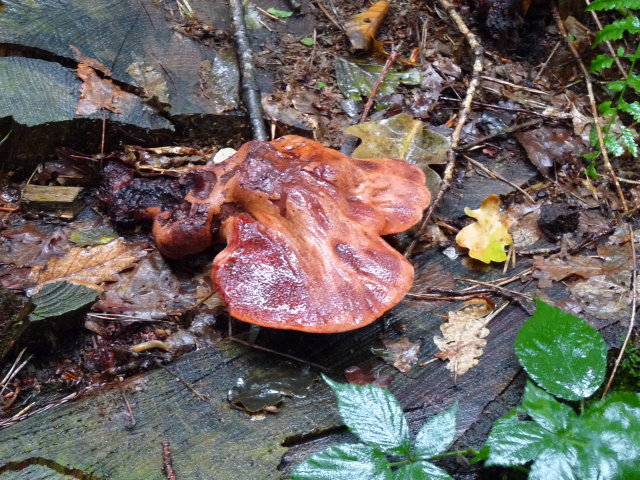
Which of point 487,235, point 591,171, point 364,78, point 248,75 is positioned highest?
point 248,75

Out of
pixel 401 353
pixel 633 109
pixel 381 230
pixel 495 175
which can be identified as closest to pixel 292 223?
pixel 381 230

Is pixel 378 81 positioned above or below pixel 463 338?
above

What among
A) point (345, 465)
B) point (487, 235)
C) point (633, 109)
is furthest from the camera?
point (633, 109)

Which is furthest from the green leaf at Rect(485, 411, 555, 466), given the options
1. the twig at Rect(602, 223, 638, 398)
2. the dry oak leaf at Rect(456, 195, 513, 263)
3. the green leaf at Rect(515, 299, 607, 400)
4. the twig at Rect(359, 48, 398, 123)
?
the twig at Rect(359, 48, 398, 123)

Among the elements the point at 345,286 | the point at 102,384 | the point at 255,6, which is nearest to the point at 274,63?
the point at 255,6

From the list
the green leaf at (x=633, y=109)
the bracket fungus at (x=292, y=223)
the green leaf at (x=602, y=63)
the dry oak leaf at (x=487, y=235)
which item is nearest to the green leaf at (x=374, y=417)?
the bracket fungus at (x=292, y=223)

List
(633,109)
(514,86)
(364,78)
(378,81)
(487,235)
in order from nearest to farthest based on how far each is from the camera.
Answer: (487,235)
(633,109)
(378,81)
(364,78)
(514,86)

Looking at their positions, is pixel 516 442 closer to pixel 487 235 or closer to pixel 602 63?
pixel 487 235

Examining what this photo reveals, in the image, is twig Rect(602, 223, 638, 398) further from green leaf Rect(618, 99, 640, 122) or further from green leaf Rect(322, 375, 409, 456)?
green leaf Rect(322, 375, 409, 456)

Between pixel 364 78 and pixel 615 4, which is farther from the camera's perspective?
pixel 364 78
